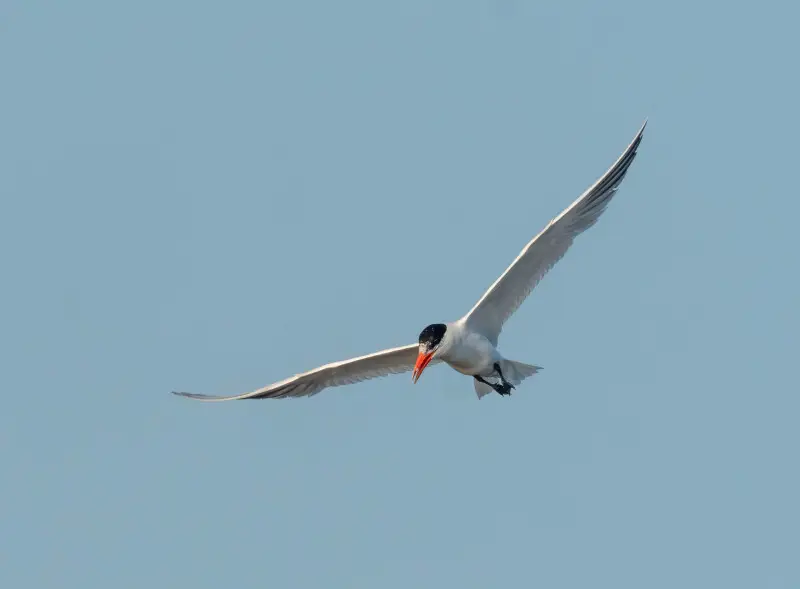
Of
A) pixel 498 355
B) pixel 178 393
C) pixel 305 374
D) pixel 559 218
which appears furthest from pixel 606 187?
pixel 178 393

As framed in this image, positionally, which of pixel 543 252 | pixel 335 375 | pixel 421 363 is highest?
pixel 543 252

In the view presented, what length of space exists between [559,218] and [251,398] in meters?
5.18

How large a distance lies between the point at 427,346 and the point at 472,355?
83 cm

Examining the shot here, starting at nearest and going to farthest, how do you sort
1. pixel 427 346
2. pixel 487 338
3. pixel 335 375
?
1. pixel 427 346
2. pixel 487 338
3. pixel 335 375

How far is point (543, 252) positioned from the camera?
24.9 meters

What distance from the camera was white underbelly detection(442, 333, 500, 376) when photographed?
2475cm

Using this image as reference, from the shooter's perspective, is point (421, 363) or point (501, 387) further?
point (501, 387)

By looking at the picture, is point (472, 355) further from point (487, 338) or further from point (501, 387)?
point (501, 387)

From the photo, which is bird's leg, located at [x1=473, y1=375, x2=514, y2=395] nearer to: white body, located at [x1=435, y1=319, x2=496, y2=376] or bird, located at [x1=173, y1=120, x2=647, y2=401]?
bird, located at [x1=173, y1=120, x2=647, y2=401]

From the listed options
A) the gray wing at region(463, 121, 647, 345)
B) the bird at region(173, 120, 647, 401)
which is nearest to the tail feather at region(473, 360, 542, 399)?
the bird at region(173, 120, 647, 401)

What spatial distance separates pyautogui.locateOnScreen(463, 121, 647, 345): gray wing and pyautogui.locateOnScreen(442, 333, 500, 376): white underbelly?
11.1 inches

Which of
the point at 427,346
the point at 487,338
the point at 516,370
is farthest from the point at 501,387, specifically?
the point at 427,346

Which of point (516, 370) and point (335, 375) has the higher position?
point (516, 370)

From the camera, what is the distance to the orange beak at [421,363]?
79.9ft
